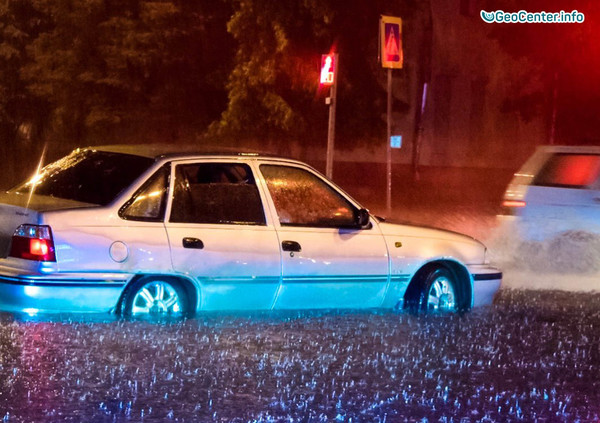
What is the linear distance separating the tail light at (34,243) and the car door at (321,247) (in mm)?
1799

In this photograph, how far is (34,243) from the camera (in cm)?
795

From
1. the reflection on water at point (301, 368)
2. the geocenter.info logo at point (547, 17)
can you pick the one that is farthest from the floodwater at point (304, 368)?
the geocenter.info logo at point (547, 17)

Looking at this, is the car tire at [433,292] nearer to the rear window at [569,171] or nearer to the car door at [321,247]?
the car door at [321,247]

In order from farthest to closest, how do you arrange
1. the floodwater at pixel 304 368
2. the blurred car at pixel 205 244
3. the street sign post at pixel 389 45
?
1. the street sign post at pixel 389 45
2. the blurred car at pixel 205 244
3. the floodwater at pixel 304 368

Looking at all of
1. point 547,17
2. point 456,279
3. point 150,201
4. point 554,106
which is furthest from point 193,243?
point 554,106

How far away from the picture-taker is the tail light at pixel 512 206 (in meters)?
13.5

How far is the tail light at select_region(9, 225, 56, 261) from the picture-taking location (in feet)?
25.9

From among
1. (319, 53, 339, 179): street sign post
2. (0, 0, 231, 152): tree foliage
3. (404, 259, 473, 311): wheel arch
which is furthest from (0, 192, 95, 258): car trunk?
(0, 0, 231, 152): tree foliage

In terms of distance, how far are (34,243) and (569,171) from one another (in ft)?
24.1

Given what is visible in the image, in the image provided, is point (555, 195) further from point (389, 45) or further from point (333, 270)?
point (389, 45)

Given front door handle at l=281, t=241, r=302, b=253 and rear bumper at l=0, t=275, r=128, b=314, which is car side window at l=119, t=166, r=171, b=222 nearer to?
rear bumper at l=0, t=275, r=128, b=314

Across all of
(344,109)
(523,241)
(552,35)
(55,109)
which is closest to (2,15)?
(55,109)

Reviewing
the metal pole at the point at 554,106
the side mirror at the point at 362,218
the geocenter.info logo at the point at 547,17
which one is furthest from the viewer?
the metal pole at the point at 554,106

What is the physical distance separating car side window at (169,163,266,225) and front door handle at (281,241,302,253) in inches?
9.1
